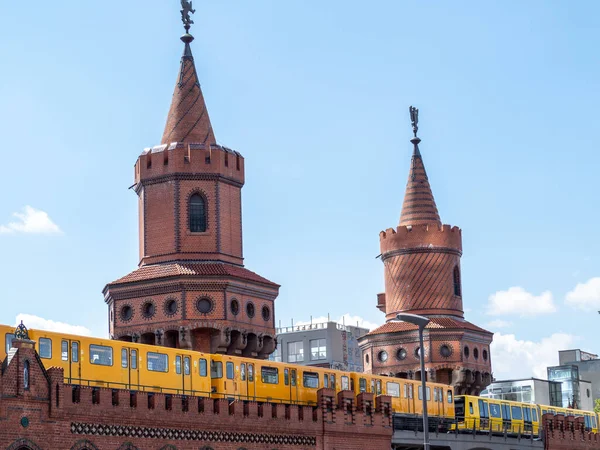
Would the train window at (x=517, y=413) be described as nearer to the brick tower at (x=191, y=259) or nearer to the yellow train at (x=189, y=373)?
the yellow train at (x=189, y=373)

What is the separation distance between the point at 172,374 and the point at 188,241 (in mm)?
12357

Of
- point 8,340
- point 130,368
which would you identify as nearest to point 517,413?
point 130,368

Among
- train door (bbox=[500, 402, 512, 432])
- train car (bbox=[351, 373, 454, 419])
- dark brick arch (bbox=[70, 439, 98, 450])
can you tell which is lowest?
dark brick arch (bbox=[70, 439, 98, 450])

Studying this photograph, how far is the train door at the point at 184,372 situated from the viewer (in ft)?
168

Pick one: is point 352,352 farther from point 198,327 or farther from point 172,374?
point 172,374

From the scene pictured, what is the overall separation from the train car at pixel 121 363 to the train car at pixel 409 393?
12.3 metres

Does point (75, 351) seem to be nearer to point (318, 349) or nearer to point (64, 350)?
point (64, 350)

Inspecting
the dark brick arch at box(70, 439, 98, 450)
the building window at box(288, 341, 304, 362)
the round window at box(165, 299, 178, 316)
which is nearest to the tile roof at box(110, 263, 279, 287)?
the round window at box(165, 299, 178, 316)

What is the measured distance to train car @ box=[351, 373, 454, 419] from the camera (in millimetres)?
62656

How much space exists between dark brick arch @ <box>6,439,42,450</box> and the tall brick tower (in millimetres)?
35942

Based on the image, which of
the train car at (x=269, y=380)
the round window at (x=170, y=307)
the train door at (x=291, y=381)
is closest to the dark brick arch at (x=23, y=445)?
the train car at (x=269, y=380)

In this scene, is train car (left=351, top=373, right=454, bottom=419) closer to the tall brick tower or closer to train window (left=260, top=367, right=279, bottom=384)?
train window (left=260, top=367, right=279, bottom=384)

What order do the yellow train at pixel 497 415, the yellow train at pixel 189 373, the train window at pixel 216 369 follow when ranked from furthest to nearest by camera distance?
the yellow train at pixel 497 415
the train window at pixel 216 369
the yellow train at pixel 189 373

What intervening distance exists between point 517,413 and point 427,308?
27.6 ft
